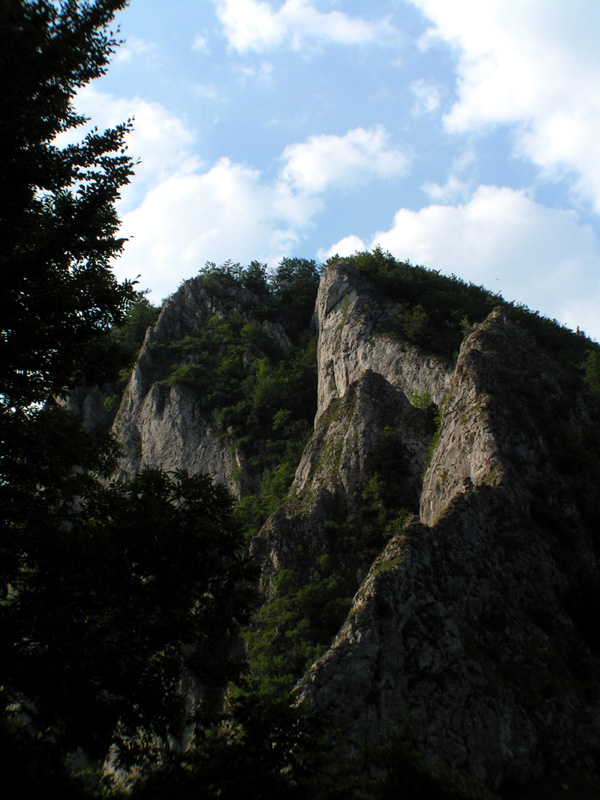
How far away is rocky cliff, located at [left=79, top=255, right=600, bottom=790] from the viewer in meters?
12.3

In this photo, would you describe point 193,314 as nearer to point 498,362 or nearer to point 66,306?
point 498,362

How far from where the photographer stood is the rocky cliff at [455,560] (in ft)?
40.3

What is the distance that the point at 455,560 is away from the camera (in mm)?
15406

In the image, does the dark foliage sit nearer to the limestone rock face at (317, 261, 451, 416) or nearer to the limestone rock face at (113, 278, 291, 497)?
the limestone rock face at (317, 261, 451, 416)

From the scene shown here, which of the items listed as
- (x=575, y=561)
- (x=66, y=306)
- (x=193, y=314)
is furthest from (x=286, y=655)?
(x=193, y=314)

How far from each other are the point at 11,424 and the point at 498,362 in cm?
1738

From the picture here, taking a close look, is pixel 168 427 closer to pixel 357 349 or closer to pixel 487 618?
pixel 357 349

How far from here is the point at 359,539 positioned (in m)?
23.2

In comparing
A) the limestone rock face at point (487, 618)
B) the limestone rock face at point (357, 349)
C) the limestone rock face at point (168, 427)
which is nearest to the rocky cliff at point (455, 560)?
the limestone rock face at point (487, 618)

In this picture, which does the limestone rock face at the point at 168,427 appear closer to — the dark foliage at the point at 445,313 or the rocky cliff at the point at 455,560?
the rocky cliff at the point at 455,560

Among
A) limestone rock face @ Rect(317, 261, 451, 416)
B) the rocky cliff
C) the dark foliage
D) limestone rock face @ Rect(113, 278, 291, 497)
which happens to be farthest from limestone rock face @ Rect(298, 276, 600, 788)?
limestone rock face @ Rect(113, 278, 291, 497)

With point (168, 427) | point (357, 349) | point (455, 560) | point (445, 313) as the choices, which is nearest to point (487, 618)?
point (455, 560)

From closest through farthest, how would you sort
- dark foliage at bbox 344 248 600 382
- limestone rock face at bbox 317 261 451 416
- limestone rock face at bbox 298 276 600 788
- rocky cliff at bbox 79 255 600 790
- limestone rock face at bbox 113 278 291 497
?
limestone rock face at bbox 298 276 600 788 < rocky cliff at bbox 79 255 600 790 < limestone rock face at bbox 317 261 451 416 < dark foliage at bbox 344 248 600 382 < limestone rock face at bbox 113 278 291 497

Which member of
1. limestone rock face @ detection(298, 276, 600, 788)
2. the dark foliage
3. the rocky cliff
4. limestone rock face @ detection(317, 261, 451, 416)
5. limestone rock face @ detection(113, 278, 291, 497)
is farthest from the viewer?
limestone rock face @ detection(113, 278, 291, 497)
